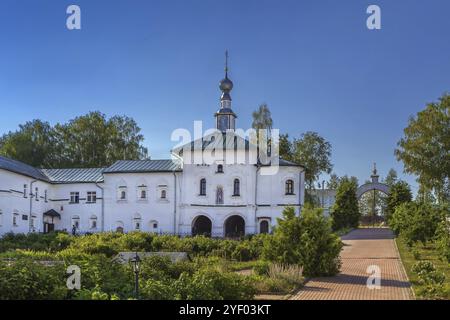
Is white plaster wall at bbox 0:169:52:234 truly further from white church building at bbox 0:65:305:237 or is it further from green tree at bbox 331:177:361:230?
green tree at bbox 331:177:361:230

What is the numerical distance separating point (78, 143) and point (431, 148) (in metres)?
34.5

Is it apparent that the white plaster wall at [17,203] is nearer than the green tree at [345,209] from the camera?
Yes

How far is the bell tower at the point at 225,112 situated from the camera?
5012cm

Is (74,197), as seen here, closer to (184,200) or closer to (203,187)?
(184,200)

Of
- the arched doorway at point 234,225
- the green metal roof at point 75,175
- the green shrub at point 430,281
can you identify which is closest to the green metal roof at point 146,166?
the green metal roof at point 75,175

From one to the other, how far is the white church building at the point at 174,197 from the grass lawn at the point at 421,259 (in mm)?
12321

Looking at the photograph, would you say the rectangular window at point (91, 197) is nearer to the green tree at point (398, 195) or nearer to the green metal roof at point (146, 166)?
the green metal roof at point (146, 166)

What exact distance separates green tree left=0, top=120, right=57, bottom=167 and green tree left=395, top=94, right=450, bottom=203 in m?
34.9

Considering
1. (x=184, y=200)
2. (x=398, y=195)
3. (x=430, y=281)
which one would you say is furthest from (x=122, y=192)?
(x=430, y=281)

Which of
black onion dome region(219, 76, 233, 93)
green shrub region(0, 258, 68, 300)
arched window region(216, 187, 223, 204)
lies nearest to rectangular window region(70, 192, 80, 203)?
arched window region(216, 187, 223, 204)

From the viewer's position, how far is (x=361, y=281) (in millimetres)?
17562

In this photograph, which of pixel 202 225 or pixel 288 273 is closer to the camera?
pixel 288 273

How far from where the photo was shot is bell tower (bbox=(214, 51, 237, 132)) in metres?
50.1
